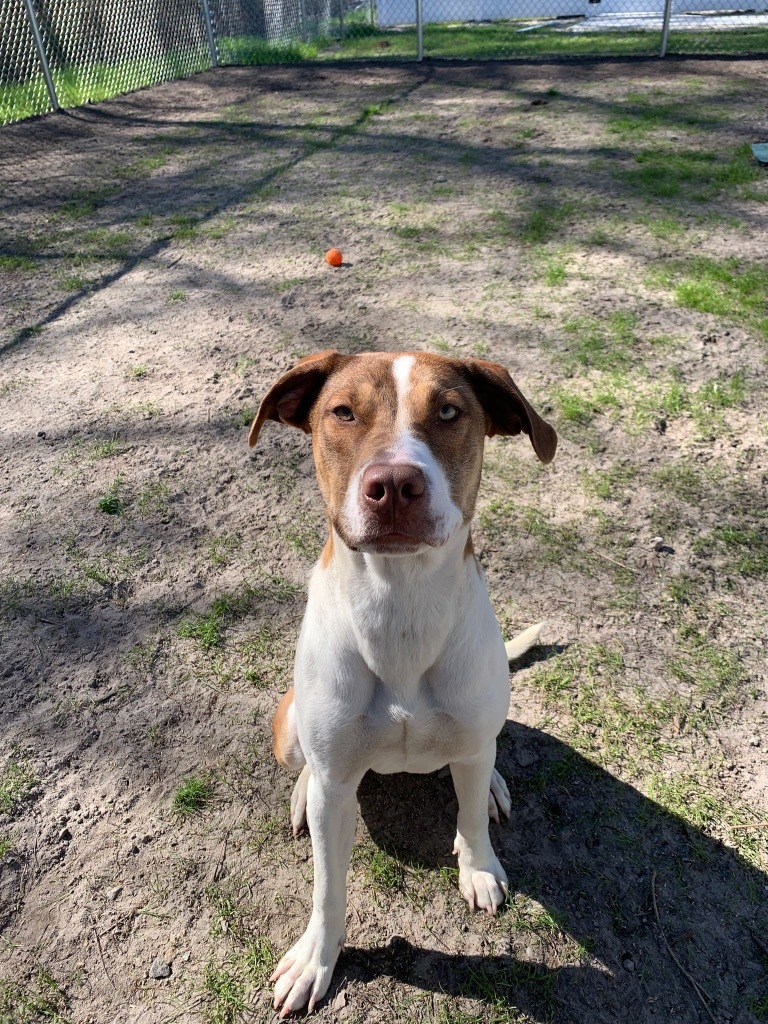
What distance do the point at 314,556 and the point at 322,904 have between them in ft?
5.80

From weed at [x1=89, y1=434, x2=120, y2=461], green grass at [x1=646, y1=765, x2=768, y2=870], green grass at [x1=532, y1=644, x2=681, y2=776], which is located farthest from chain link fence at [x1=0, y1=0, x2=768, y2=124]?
green grass at [x1=646, y1=765, x2=768, y2=870]

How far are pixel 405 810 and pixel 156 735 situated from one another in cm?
103

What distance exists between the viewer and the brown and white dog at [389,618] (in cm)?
192

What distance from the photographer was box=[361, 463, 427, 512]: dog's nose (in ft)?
5.62

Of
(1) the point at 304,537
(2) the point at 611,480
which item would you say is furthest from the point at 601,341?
(1) the point at 304,537

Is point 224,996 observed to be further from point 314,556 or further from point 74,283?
point 74,283

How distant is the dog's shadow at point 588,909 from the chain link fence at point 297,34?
11965 mm

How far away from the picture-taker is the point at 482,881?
239 cm

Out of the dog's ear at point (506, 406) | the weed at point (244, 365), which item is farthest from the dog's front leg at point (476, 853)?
the weed at point (244, 365)

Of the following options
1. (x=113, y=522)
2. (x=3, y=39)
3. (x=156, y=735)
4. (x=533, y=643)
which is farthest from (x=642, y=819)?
(x=3, y=39)

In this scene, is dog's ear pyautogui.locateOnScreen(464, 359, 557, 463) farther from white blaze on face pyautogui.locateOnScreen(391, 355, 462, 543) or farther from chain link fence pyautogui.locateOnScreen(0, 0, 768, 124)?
chain link fence pyautogui.locateOnScreen(0, 0, 768, 124)

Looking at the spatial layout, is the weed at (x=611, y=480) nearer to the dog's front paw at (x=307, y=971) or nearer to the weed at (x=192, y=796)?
the weed at (x=192, y=796)

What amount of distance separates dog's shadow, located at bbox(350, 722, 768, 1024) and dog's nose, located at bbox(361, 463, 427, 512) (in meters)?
1.44

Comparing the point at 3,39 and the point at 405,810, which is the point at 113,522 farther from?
the point at 3,39
